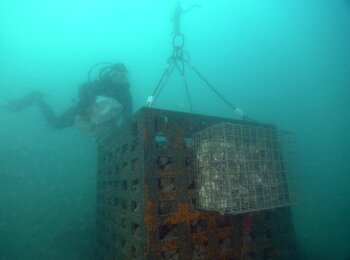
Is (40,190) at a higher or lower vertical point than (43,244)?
higher

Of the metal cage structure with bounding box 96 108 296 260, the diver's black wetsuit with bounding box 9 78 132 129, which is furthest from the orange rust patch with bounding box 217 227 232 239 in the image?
the diver's black wetsuit with bounding box 9 78 132 129

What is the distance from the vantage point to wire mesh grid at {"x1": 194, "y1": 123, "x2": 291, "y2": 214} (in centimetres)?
284

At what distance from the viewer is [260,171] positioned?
3.14 meters

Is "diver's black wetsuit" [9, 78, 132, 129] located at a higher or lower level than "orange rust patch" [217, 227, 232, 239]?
higher

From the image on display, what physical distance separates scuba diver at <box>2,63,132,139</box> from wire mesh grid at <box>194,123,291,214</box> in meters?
3.60

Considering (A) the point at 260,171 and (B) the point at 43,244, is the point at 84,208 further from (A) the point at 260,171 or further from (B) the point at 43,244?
(A) the point at 260,171

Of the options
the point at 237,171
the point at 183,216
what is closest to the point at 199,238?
the point at 183,216

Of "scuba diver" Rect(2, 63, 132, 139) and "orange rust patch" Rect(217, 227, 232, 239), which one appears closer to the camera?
"orange rust patch" Rect(217, 227, 232, 239)

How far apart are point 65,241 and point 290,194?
5.58 m

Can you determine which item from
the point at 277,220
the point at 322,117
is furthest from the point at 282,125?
the point at 277,220

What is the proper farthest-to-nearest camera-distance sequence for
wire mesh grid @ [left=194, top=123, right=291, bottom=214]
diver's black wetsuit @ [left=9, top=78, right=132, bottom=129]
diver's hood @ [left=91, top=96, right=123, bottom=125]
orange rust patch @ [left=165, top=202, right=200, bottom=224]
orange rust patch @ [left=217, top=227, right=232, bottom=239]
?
diver's black wetsuit @ [left=9, top=78, right=132, bottom=129] < diver's hood @ [left=91, top=96, right=123, bottom=125] < orange rust patch @ [left=217, top=227, right=232, bottom=239] < orange rust patch @ [left=165, top=202, right=200, bottom=224] < wire mesh grid @ [left=194, top=123, right=291, bottom=214]

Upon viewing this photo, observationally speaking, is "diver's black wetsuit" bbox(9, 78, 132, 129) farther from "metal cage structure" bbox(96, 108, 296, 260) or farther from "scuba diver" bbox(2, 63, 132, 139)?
"metal cage structure" bbox(96, 108, 296, 260)

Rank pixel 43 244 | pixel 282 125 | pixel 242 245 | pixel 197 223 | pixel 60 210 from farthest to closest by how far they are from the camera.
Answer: pixel 282 125 → pixel 60 210 → pixel 43 244 → pixel 242 245 → pixel 197 223

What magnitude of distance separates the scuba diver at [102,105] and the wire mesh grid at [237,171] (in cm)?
360
